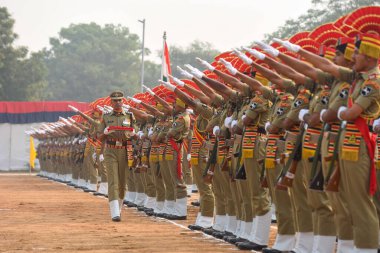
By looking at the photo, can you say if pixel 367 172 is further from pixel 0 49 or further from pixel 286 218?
pixel 0 49

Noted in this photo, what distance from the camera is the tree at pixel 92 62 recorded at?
10762 centimetres

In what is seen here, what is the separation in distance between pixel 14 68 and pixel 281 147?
237ft

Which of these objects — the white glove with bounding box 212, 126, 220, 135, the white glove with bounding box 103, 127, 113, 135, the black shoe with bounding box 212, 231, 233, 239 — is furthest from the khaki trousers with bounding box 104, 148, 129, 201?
the white glove with bounding box 212, 126, 220, 135

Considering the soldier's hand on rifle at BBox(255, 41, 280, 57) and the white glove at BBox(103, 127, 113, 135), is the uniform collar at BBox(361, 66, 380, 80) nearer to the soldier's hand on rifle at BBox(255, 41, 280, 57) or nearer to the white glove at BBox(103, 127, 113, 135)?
the soldier's hand on rifle at BBox(255, 41, 280, 57)

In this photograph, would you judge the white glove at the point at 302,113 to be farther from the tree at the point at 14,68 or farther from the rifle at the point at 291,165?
the tree at the point at 14,68

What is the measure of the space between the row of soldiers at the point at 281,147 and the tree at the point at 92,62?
285 feet

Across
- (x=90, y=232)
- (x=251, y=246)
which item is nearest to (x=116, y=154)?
Answer: (x=90, y=232)

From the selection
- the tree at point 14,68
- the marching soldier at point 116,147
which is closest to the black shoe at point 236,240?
the marching soldier at point 116,147

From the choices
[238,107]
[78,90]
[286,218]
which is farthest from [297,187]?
[78,90]

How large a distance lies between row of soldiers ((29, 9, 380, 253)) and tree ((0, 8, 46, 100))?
65128 millimetres

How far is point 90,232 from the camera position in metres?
15.9

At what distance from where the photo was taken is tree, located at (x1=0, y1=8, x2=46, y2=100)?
83.2 m

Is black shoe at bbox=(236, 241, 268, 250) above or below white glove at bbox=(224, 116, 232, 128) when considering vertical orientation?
below

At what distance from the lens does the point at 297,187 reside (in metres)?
11.8
